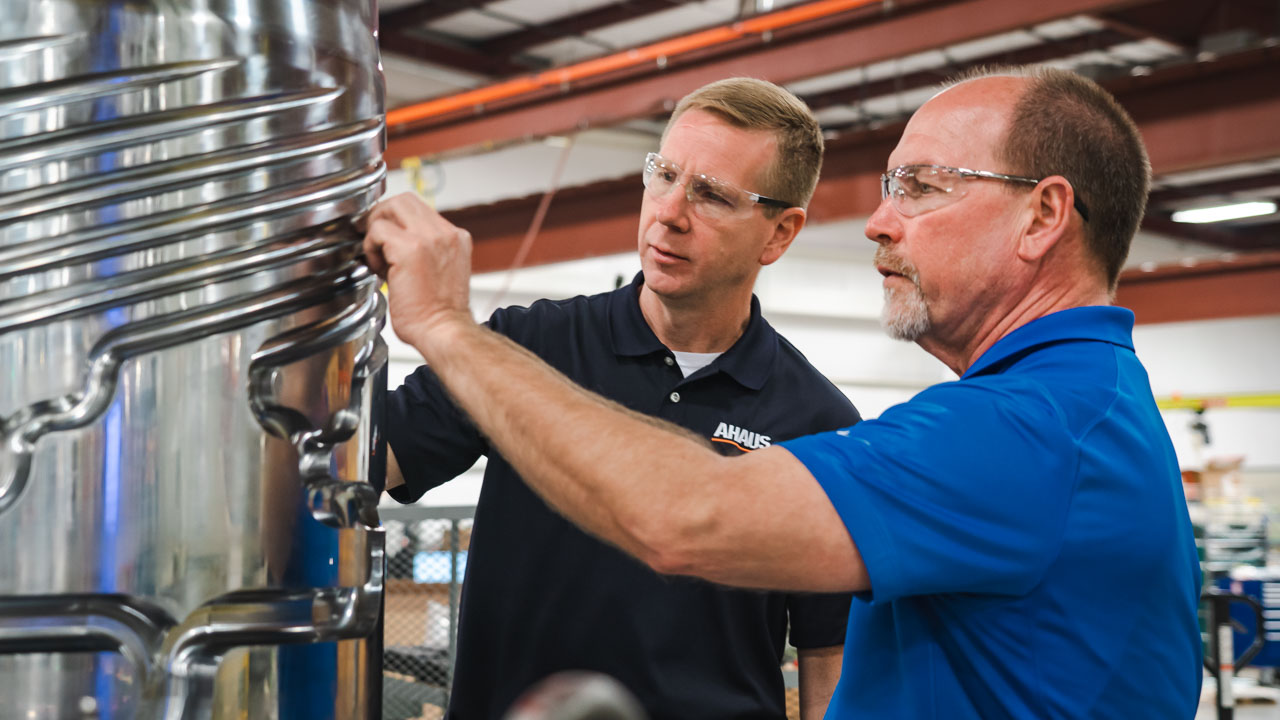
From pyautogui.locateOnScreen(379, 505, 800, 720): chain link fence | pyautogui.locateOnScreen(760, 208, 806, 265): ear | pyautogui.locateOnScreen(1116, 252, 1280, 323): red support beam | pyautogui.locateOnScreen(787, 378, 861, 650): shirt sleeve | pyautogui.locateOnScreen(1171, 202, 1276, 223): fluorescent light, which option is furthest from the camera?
pyautogui.locateOnScreen(1171, 202, 1276, 223): fluorescent light

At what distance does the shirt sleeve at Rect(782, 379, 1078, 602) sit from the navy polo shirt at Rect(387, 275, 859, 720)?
450 millimetres

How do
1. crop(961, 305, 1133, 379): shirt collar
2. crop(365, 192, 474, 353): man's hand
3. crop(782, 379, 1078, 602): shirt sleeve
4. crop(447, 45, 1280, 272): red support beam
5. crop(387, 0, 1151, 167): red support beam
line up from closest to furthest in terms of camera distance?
1. crop(365, 192, 474, 353): man's hand
2. crop(782, 379, 1078, 602): shirt sleeve
3. crop(961, 305, 1133, 379): shirt collar
4. crop(387, 0, 1151, 167): red support beam
5. crop(447, 45, 1280, 272): red support beam

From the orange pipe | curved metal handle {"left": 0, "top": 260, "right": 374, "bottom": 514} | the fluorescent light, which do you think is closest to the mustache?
curved metal handle {"left": 0, "top": 260, "right": 374, "bottom": 514}

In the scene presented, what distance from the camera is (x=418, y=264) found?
0.81 meters

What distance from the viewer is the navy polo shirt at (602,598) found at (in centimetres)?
137

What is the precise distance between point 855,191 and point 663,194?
3089 millimetres

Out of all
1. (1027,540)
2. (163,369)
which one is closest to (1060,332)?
(1027,540)

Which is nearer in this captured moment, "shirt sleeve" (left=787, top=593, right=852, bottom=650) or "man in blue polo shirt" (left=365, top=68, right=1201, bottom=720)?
"man in blue polo shirt" (left=365, top=68, right=1201, bottom=720)

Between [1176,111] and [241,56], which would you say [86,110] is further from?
[1176,111]

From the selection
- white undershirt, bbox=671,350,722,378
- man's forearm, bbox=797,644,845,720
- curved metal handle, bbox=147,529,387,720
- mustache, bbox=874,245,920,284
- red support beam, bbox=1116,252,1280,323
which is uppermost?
mustache, bbox=874,245,920,284

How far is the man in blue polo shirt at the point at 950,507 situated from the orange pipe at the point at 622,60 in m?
2.95

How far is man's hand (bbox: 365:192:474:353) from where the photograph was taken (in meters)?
0.78

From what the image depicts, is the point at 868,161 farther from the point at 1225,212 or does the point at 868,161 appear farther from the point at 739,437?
the point at 1225,212

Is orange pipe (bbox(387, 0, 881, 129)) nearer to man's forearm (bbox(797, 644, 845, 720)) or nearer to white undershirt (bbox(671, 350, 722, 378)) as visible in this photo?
white undershirt (bbox(671, 350, 722, 378))
